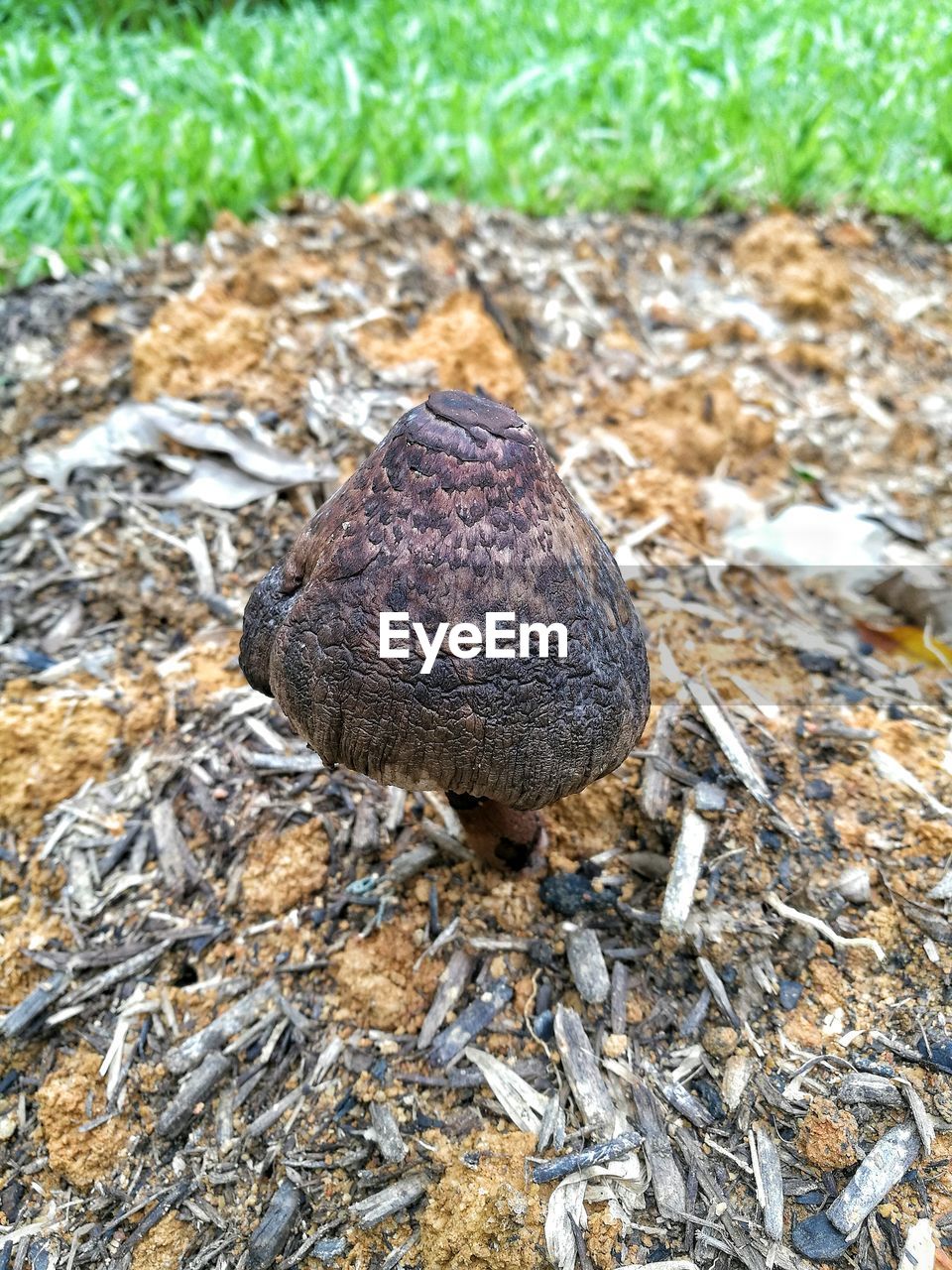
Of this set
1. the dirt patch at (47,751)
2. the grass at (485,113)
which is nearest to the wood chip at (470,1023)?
the dirt patch at (47,751)

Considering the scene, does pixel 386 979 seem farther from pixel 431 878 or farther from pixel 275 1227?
pixel 275 1227

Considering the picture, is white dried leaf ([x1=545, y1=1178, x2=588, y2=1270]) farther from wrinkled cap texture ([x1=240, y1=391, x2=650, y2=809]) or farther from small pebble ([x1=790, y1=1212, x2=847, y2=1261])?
wrinkled cap texture ([x1=240, y1=391, x2=650, y2=809])

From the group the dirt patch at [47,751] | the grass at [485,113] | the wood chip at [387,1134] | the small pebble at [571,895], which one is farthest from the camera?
the grass at [485,113]

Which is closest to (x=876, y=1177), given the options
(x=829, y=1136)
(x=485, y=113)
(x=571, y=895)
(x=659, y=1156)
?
(x=829, y=1136)

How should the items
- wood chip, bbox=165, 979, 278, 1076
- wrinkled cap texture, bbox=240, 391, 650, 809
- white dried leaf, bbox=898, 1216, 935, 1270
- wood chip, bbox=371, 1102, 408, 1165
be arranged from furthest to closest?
wood chip, bbox=165, 979, 278, 1076 → wood chip, bbox=371, 1102, 408, 1165 → white dried leaf, bbox=898, 1216, 935, 1270 → wrinkled cap texture, bbox=240, 391, 650, 809

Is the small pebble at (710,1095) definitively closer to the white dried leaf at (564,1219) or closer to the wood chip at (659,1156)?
the wood chip at (659,1156)

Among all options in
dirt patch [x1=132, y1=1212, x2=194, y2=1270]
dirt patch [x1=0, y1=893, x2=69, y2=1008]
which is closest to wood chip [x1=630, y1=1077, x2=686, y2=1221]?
dirt patch [x1=132, y1=1212, x2=194, y2=1270]

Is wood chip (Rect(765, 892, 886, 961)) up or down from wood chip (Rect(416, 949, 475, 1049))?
up
